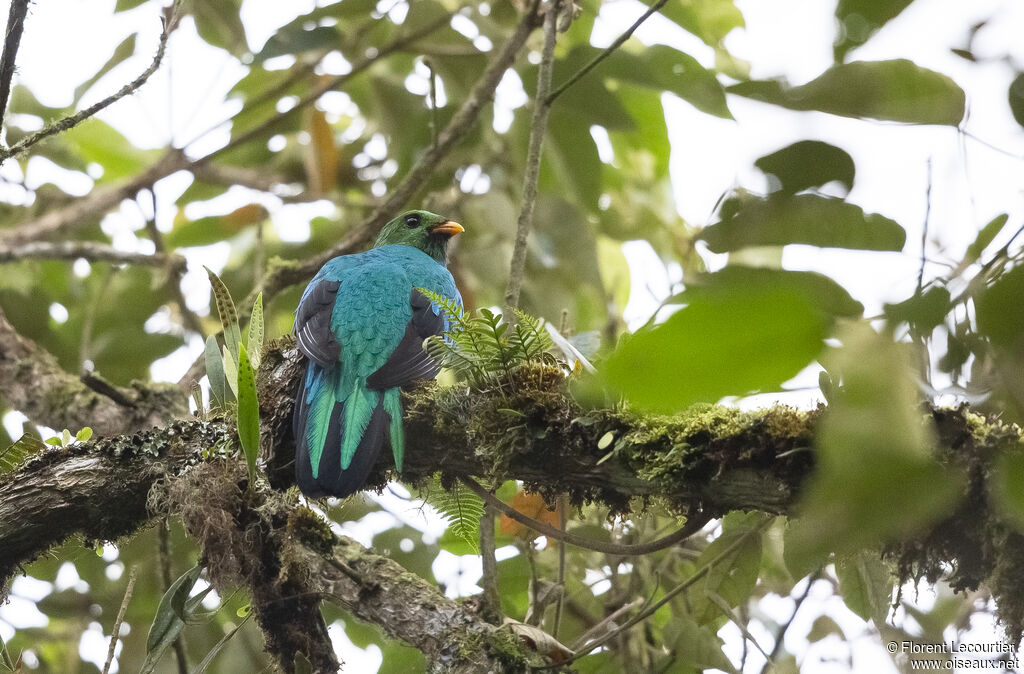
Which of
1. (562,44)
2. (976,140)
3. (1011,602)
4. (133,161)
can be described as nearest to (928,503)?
(976,140)

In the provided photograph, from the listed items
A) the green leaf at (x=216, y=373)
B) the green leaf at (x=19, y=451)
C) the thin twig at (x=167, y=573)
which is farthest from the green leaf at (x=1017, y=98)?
the thin twig at (x=167, y=573)

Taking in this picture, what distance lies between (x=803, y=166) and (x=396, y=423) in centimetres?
189

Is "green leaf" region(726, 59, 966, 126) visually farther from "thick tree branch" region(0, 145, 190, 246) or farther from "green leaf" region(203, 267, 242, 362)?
"thick tree branch" region(0, 145, 190, 246)

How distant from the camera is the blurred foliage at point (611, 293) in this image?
0.67m

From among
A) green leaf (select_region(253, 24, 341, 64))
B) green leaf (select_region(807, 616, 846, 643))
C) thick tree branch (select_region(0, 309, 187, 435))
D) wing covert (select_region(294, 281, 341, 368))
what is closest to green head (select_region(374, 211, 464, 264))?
green leaf (select_region(253, 24, 341, 64))

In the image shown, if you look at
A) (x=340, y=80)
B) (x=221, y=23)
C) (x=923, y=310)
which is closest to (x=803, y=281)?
(x=923, y=310)

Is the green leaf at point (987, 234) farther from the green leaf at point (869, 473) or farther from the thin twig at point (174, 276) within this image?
the thin twig at point (174, 276)

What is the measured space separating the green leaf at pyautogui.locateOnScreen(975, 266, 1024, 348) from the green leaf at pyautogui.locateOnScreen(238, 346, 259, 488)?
1841mm

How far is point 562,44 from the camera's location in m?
5.11

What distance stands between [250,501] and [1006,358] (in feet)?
8.14

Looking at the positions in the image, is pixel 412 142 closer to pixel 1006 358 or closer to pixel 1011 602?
pixel 1011 602

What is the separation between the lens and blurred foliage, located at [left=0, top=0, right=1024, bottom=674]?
67cm

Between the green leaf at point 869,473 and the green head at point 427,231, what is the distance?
4562mm

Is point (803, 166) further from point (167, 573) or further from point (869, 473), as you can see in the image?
point (167, 573)
